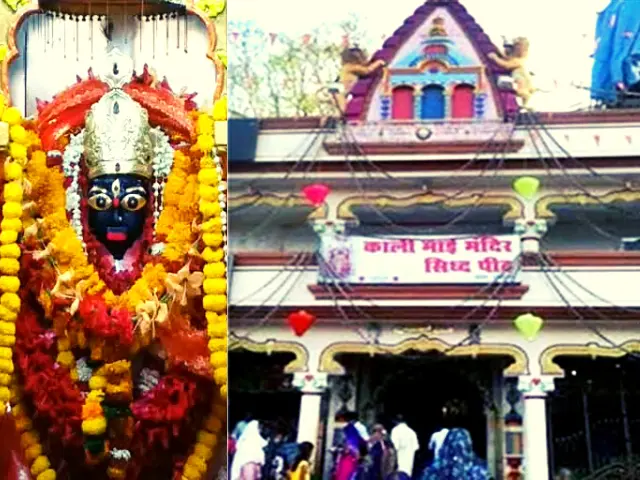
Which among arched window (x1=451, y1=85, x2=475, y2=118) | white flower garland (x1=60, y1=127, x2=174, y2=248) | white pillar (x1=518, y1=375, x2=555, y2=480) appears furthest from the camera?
white flower garland (x1=60, y1=127, x2=174, y2=248)

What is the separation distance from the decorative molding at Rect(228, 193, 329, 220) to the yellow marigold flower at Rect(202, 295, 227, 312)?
4.30 ft

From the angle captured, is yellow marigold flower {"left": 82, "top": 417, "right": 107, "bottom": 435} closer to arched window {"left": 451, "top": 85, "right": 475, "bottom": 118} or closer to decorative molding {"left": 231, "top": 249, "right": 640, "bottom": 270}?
decorative molding {"left": 231, "top": 249, "right": 640, "bottom": 270}

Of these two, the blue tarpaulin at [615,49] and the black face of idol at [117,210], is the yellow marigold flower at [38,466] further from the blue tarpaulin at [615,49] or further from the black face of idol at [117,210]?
the blue tarpaulin at [615,49]

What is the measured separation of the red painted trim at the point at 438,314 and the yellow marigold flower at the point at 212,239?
1.41 meters

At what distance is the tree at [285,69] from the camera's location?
250cm

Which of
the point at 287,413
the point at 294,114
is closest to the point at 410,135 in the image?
the point at 294,114

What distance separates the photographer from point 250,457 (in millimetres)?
2385

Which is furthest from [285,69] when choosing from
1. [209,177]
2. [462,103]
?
[209,177]

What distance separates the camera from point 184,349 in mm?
3816

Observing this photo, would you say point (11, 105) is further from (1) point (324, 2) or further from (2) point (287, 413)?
(2) point (287, 413)

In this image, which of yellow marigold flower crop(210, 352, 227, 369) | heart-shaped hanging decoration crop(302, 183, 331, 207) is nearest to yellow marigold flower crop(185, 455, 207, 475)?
yellow marigold flower crop(210, 352, 227, 369)

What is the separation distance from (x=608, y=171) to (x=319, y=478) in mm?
985

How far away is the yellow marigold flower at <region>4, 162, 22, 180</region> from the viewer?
153 inches

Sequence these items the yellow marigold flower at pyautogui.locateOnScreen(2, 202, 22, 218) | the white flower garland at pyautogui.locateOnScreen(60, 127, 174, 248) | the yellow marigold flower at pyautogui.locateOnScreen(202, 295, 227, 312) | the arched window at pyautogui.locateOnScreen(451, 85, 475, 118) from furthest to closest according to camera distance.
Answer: the white flower garland at pyautogui.locateOnScreen(60, 127, 174, 248) → the yellow marigold flower at pyautogui.locateOnScreen(2, 202, 22, 218) → the yellow marigold flower at pyautogui.locateOnScreen(202, 295, 227, 312) → the arched window at pyautogui.locateOnScreen(451, 85, 475, 118)
